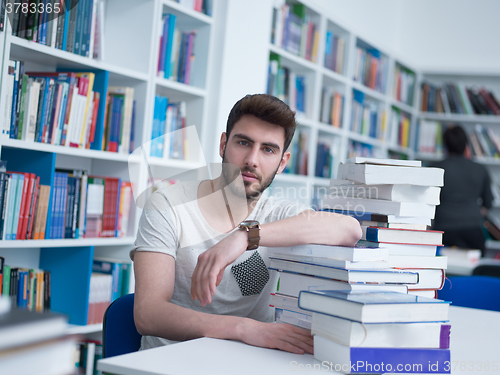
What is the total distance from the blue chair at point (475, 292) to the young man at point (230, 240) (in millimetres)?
983

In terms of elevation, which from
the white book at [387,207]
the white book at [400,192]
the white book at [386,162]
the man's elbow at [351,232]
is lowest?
the man's elbow at [351,232]

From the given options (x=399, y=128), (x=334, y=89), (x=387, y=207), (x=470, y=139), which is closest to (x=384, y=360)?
(x=387, y=207)

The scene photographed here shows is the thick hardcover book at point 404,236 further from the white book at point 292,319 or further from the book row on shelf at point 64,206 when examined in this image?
the book row on shelf at point 64,206

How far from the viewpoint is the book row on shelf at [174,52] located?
8.86ft

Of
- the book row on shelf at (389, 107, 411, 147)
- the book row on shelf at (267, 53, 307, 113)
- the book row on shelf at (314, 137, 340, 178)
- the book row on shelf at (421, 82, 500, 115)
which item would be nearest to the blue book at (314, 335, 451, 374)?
the book row on shelf at (267, 53, 307, 113)

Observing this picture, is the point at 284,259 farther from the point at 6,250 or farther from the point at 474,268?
the point at 474,268

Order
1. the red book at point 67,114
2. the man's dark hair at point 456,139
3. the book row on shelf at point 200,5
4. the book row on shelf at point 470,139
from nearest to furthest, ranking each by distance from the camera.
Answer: the red book at point 67,114
the book row on shelf at point 200,5
the man's dark hair at point 456,139
the book row on shelf at point 470,139

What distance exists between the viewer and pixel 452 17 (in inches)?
214

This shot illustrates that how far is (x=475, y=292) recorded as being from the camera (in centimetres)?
216

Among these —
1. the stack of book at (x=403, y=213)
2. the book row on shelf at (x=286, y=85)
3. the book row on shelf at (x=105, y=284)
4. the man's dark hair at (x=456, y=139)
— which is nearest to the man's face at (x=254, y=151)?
the stack of book at (x=403, y=213)

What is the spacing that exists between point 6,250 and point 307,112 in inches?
93.8

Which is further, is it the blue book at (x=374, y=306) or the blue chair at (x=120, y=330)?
the blue chair at (x=120, y=330)

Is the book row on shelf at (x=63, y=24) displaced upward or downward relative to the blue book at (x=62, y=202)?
upward

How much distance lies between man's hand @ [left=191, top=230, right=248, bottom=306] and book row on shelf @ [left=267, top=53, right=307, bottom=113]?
2.42m
